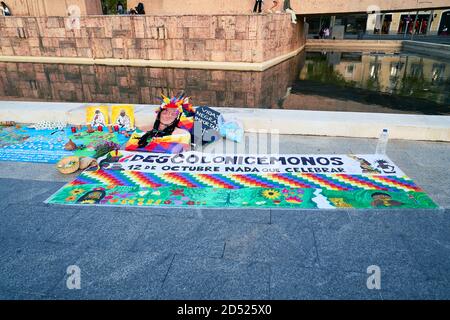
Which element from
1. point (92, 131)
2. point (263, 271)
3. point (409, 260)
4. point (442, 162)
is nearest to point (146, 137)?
point (92, 131)

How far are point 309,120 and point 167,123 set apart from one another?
299cm

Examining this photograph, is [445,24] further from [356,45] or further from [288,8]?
[288,8]

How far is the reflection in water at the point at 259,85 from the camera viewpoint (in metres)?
11.0

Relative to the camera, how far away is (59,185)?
15.3 feet

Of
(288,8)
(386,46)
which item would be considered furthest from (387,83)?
(386,46)

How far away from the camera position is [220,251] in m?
3.29

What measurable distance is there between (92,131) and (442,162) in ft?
22.8

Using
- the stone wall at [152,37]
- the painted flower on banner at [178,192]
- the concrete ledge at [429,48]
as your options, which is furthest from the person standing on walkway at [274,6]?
the painted flower on banner at [178,192]

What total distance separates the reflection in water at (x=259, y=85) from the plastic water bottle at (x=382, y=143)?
4.22m

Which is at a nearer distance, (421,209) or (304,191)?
(421,209)

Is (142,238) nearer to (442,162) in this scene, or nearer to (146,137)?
(146,137)

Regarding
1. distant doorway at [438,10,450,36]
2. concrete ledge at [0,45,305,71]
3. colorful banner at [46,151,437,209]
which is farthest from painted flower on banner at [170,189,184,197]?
distant doorway at [438,10,450,36]

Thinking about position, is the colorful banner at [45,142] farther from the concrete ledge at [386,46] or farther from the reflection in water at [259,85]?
the concrete ledge at [386,46]

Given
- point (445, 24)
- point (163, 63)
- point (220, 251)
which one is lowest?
point (220, 251)
